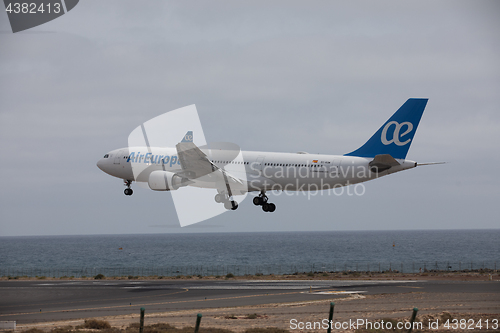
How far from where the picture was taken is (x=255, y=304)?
36.9 meters

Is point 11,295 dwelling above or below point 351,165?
below

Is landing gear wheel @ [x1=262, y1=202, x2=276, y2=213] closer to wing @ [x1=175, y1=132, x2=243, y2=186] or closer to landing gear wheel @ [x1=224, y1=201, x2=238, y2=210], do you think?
landing gear wheel @ [x1=224, y1=201, x2=238, y2=210]

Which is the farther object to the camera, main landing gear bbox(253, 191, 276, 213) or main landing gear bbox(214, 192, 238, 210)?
main landing gear bbox(253, 191, 276, 213)

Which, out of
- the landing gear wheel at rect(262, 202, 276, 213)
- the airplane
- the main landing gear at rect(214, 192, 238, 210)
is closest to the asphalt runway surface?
the landing gear wheel at rect(262, 202, 276, 213)

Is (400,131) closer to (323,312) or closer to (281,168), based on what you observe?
(281,168)

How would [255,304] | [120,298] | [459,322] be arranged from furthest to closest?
[120,298] → [255,304] → [459,322]

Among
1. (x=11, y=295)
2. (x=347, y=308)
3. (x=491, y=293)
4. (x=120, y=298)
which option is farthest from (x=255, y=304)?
(x=11, y=295)

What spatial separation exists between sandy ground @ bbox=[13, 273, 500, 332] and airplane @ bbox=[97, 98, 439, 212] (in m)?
10.1

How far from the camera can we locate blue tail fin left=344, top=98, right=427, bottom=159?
42.0 m

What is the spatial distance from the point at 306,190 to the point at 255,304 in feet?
39.5

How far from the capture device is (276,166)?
44.6m

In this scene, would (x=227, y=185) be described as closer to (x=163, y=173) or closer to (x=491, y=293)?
(x=163, y=173)

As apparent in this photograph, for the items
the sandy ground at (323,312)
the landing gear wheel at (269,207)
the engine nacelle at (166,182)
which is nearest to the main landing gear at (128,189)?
the engine nacelle at (166,182)

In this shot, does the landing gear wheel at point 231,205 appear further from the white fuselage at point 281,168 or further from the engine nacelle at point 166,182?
the engine nacelle at point 166,182
